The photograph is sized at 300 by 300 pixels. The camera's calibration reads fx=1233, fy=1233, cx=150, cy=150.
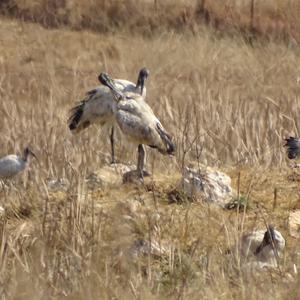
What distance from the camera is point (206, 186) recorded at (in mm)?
7660

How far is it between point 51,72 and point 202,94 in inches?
311

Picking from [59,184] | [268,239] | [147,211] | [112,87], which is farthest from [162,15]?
[268,239]

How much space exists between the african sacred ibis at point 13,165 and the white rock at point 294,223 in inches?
114

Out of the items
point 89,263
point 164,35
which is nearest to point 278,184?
point 89,263

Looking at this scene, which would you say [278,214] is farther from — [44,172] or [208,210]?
[44,172]

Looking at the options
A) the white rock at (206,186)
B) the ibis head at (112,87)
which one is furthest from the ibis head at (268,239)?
the ibis head at (112,87)

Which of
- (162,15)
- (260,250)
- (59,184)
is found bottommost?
(162,15)

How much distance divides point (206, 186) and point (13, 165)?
8.77 feet

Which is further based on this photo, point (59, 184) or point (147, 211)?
point (59, 184)

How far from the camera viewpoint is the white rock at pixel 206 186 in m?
7.62

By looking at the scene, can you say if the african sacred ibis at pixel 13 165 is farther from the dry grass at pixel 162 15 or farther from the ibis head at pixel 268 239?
the dry grass at pixel 162 15

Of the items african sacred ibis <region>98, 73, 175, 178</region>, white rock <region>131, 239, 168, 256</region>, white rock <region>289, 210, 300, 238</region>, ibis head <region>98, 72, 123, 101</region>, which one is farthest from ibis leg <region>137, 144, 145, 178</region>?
white rock <region>131, 239, 168, 256</region>

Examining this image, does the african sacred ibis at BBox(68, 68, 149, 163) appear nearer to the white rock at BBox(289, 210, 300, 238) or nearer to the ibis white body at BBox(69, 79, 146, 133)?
the ibis white body at BBox(69, 79, 146, 133)

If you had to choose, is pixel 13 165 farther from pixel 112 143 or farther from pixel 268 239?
pixel 268 239
